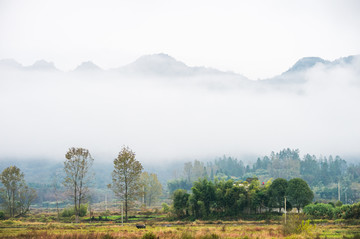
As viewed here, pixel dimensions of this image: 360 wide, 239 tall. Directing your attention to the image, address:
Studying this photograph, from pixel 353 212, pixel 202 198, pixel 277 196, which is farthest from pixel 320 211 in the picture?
pixel 202 198

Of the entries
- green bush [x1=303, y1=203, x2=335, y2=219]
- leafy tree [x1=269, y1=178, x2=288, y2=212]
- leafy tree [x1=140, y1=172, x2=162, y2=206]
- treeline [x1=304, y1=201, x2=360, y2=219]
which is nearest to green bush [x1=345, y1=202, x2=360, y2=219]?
treeline [x1=304, y1=201, x2=360, y2=219]

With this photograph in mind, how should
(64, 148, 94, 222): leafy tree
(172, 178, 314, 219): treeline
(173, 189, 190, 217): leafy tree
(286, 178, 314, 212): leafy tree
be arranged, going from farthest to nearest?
1. (173, 189, 190, 217): leafy tree
2. (64, 148, 94, 222): leafy tree
3. (172, 178, 314, 219): treeline
4. (286, 178, 314, 212): leafy tree

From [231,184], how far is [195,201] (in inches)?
345

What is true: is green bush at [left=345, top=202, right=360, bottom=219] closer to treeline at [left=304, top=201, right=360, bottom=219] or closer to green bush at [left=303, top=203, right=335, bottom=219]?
treeline at [left=304, top=201, right=360, bottom=219]

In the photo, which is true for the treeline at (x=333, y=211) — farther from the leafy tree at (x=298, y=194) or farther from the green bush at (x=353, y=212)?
the leafy tree at (x=298, y=194)

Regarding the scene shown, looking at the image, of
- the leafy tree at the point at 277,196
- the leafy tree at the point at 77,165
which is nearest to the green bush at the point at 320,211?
the leafy tree at the point at 277,196

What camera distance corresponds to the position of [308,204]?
69312 mm

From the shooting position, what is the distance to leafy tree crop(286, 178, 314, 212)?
228 feet

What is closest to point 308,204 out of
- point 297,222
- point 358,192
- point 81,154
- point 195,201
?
point 195,201

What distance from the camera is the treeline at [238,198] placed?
7031 centimetres

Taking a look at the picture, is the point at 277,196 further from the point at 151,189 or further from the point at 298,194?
the point at 151,189

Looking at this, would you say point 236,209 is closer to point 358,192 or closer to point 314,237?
point 314,237

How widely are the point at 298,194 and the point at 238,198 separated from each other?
12050 mm

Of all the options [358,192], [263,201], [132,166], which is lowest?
[358,192]
